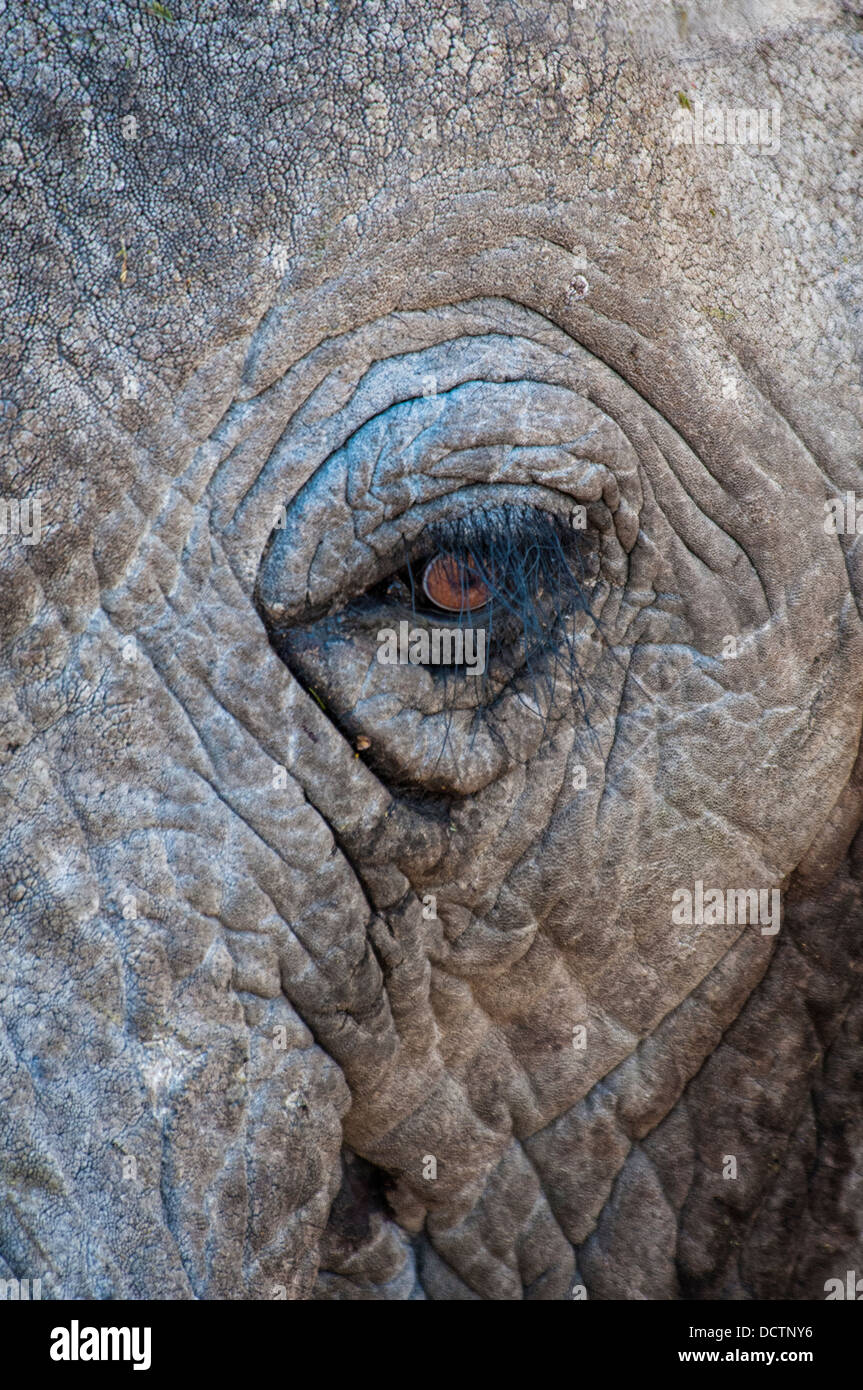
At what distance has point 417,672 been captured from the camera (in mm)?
2283

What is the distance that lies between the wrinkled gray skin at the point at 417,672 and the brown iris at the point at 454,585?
0.10 m

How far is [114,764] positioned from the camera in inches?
82.4

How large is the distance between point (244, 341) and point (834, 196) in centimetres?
116

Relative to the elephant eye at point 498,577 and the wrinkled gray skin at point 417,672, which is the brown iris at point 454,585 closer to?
the elephant eye at point 498,577

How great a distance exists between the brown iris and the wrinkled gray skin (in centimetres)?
10

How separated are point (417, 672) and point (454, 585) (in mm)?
165

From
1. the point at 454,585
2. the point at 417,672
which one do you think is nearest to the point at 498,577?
the point at 454,585

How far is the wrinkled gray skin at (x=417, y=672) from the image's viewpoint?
2080 millimetres

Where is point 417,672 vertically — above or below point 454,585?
below

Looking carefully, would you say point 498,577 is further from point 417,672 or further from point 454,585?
point 417,672

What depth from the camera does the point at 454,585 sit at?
230 cm
